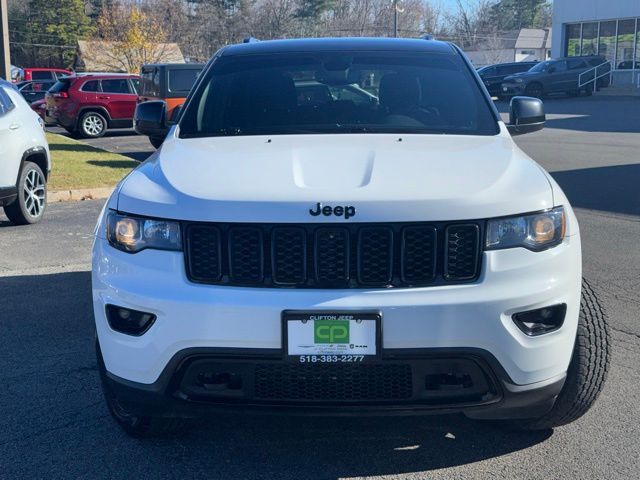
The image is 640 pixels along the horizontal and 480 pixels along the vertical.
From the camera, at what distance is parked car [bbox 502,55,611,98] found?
3728 centimetres

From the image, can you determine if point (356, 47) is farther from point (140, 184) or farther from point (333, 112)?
point (140, 184)

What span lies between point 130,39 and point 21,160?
40724 millimetres

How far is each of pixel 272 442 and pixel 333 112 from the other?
72.5 inches

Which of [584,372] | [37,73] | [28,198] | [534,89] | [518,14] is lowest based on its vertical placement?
[534,89]

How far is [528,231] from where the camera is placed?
3.29 m

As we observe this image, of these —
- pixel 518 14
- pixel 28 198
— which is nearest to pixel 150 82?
pixel 28 198

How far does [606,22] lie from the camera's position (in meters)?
43.3

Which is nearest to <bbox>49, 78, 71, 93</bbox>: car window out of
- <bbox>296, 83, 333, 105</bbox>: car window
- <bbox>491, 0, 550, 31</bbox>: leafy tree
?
<bbox>296, 83, 333, 105</bbox>: car window

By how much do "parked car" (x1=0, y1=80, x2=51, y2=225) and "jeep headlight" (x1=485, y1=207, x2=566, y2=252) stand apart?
673 cm

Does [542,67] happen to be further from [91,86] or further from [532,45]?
[532,45]

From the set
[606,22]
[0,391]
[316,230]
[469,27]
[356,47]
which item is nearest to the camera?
→ [316,230]

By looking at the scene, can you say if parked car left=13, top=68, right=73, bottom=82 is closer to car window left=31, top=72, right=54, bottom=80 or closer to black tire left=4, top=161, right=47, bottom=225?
car window left=31, top=72, right=54, bottom=80

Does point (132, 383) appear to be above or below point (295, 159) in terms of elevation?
below

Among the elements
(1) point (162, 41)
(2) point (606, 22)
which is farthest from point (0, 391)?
(1) point (162, 41)
